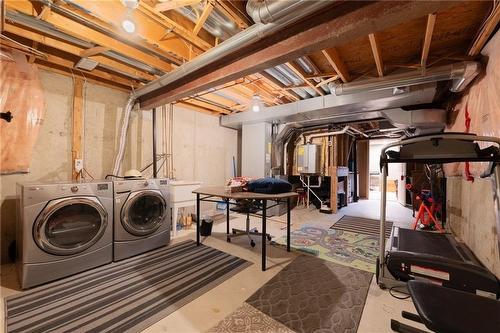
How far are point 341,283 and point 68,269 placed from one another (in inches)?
110

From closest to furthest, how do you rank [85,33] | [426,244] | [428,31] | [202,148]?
[428,31] → [85,33] → [426,244] → [202,148]

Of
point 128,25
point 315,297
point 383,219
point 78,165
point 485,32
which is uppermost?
point 485,32

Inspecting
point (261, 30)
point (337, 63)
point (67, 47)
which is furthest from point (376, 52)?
point (67, 47)

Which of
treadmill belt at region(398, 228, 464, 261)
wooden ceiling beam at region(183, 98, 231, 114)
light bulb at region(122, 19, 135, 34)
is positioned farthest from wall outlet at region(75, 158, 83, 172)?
treadmill belt at region(398, 228, 464, 261)

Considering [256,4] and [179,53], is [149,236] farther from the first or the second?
[256,4]

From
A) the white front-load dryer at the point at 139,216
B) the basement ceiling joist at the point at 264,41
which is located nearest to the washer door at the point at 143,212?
the white front-load dryer at the point at 139,216

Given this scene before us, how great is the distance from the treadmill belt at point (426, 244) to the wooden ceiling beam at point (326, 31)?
8.19 feet

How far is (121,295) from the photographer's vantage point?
187 cm

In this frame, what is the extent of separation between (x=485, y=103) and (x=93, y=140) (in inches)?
198

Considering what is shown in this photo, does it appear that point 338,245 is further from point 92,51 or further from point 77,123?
point 77,123

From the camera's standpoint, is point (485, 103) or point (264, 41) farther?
point (485, 103)

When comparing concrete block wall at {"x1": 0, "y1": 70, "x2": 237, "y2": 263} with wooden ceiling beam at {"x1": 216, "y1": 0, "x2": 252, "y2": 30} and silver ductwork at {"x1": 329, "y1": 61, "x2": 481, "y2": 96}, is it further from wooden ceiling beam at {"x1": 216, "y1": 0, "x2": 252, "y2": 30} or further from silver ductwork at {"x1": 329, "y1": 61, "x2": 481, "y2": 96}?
silver ductwork at {"x1": 329, "y1": 61, "x2": 481, "y2": 96}

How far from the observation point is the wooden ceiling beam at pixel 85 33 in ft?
5.68

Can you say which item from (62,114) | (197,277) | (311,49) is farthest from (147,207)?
(311,49)
